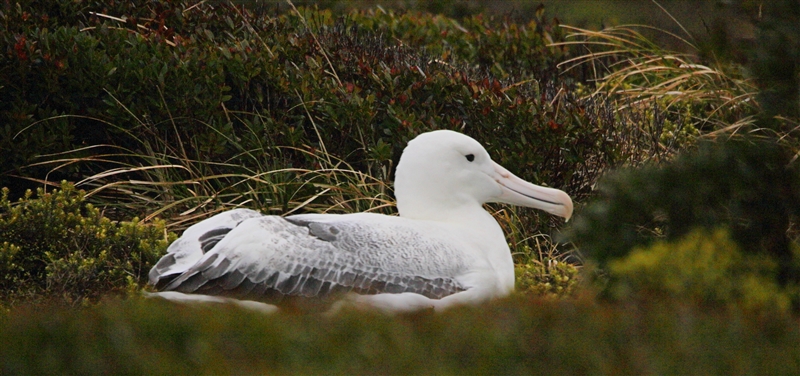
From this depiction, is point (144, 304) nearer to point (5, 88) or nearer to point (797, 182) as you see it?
point (797, 182)

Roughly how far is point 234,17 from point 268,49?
1.06 metres

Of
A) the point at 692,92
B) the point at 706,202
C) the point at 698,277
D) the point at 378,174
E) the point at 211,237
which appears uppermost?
the point at 698,277

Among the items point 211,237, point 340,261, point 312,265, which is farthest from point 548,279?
point 211,237

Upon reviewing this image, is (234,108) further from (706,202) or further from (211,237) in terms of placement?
(706,202)

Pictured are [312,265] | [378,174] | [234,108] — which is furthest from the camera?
[234,108]

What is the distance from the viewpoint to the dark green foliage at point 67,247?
19.9ft

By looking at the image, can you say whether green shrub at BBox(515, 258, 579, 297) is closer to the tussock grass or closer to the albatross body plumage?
the albatross body plumage

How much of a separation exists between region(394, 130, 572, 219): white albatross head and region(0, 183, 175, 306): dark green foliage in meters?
1.56

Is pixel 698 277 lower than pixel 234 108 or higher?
higher

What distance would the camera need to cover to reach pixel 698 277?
3.76m

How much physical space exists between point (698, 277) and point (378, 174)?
153 inches

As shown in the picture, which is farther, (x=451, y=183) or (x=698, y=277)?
(x=451, y=183)

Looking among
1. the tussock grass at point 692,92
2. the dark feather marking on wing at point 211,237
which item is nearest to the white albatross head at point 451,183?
the dark feather marking on wing at point 211,237

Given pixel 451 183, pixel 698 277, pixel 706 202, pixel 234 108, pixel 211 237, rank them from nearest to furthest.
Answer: pixel 698 277 → pixel 706 202 → pixel 211 237 → pixel 451 183 → pixel 234 108
